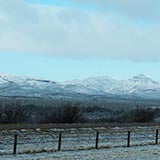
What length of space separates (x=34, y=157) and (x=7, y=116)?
26.2 metres

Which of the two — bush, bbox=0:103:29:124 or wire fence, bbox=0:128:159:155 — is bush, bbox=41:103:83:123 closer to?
bush, bbox=0:103:29:124

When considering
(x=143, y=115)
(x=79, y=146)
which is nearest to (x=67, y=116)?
(x=143, y=115)

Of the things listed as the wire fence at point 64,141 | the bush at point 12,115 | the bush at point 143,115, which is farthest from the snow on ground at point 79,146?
the bush at point 143,115

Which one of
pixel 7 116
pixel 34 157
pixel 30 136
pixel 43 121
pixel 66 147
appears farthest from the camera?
pixel 43 121

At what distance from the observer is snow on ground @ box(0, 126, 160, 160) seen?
62.4 feet

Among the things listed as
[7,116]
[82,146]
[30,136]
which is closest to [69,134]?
[30,136]

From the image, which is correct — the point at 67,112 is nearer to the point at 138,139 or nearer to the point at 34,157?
the point at 138,139

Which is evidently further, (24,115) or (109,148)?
(24,115)

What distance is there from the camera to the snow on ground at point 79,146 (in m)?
19.0

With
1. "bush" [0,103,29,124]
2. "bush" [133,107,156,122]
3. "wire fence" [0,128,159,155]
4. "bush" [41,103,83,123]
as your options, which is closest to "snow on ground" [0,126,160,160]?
"wire fence" [0,128,159,155]

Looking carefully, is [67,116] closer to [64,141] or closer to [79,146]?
[64,141]

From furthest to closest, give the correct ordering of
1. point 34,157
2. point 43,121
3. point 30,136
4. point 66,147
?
1. point 43,121
2. point 30,136
3. point 66,147
4. point 34,157

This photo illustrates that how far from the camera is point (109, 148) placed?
76.8 feet

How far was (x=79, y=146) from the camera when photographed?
77.2 ft
